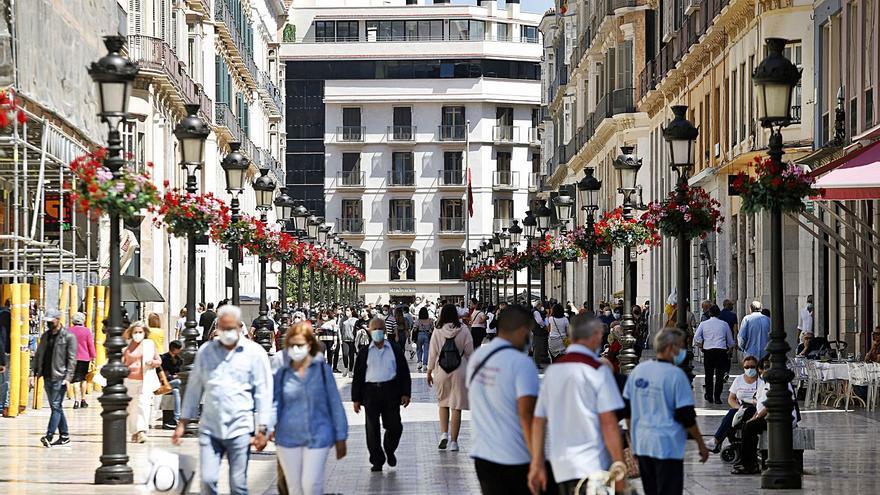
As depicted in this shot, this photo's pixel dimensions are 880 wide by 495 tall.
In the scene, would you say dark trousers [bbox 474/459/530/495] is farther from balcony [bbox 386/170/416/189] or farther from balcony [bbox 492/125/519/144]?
balcony [bbox 492/125/519/144]

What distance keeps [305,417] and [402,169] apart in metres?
99.1

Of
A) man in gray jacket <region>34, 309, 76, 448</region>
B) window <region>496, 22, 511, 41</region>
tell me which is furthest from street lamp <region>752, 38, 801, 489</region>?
window <region>496, 22, 511, 41</region>

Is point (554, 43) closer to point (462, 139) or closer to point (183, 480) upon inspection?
point (462, 139)

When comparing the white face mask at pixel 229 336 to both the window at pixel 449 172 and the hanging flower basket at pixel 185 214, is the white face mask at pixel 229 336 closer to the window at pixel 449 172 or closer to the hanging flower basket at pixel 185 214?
the hanging flower basket at pixel 185 214

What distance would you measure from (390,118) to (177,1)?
59467mm

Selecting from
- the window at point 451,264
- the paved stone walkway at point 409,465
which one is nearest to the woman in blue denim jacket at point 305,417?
the paved stone walkway at point 409,465

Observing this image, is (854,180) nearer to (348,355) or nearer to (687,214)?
(687,214)

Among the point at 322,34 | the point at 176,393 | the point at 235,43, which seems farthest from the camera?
the point at 322,34

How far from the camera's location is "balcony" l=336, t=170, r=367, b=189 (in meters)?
111

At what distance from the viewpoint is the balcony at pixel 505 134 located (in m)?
111

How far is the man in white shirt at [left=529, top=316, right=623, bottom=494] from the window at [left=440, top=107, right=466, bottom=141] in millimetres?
100932

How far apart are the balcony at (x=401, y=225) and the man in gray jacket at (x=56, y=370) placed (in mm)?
89682

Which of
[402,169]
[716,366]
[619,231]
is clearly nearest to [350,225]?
[402,169]

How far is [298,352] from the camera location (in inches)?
479
